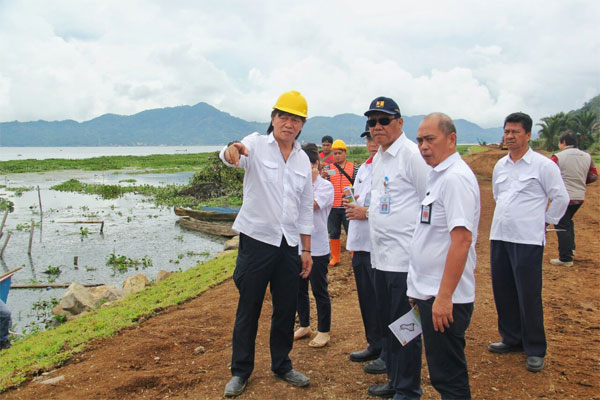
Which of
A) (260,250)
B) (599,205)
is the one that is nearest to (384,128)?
(260,250)

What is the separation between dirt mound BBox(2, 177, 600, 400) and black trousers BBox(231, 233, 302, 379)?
0.26m

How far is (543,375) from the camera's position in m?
3.72

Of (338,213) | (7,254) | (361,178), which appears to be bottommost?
(7,254)

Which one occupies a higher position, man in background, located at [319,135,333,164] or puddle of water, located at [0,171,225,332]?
man in background, located at [319,135,333,164]

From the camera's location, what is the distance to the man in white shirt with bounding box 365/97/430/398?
9.84 ft

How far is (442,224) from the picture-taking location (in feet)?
8.36

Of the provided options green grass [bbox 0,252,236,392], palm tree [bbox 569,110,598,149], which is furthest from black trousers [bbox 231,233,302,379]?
palm tree [bbox 569,110,598,149]

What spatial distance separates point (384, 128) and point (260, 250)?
1.39 meters

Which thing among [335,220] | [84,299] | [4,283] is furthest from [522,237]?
[4,283]

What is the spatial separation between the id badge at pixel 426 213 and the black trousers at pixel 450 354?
1.61ft

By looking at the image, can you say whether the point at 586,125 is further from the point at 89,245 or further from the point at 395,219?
the point at 395,219

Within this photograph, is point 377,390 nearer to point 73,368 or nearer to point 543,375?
point 543,375

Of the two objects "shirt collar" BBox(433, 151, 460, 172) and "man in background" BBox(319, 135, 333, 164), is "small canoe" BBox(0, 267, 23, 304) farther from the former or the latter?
"shirt collar" BBox(433, 151, 460, 172)

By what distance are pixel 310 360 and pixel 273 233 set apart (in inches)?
61.4
